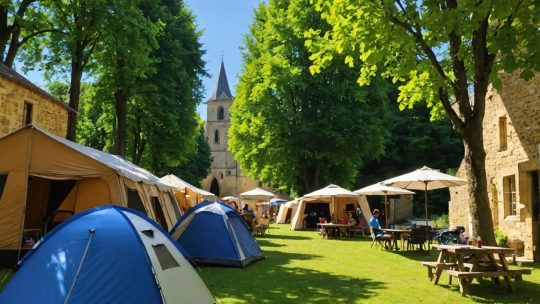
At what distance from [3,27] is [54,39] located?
5.78 ft

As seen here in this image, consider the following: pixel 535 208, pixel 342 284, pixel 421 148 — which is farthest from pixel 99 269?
pixel 421 148

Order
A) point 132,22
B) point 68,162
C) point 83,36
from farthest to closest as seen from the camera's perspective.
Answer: point 83,36 → point 132,22 → point 68,162

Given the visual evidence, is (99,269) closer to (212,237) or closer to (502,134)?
(212,237)

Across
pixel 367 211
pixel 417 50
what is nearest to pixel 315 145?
pixel 367 211

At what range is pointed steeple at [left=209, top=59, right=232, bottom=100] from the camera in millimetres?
68875

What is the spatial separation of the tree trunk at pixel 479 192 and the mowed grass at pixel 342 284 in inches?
37.8

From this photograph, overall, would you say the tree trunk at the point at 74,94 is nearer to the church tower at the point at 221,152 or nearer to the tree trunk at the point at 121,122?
the tree trunk at the point at 121,122

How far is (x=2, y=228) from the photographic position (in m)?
9.52

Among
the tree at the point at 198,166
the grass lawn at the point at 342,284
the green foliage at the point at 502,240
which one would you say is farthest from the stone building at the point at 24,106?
the tree at the point at 198,166

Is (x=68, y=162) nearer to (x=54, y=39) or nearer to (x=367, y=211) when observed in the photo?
(x=54, y=39)

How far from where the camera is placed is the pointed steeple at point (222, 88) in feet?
226

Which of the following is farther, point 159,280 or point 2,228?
point 2,228

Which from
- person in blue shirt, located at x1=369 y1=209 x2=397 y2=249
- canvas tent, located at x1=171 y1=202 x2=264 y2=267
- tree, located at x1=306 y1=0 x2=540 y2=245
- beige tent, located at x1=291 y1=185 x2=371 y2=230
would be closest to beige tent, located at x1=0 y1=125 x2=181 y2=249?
canvas tent, located at x1=171 y1=202 x2=264 y2=267

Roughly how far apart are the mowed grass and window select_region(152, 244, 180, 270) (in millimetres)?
998
